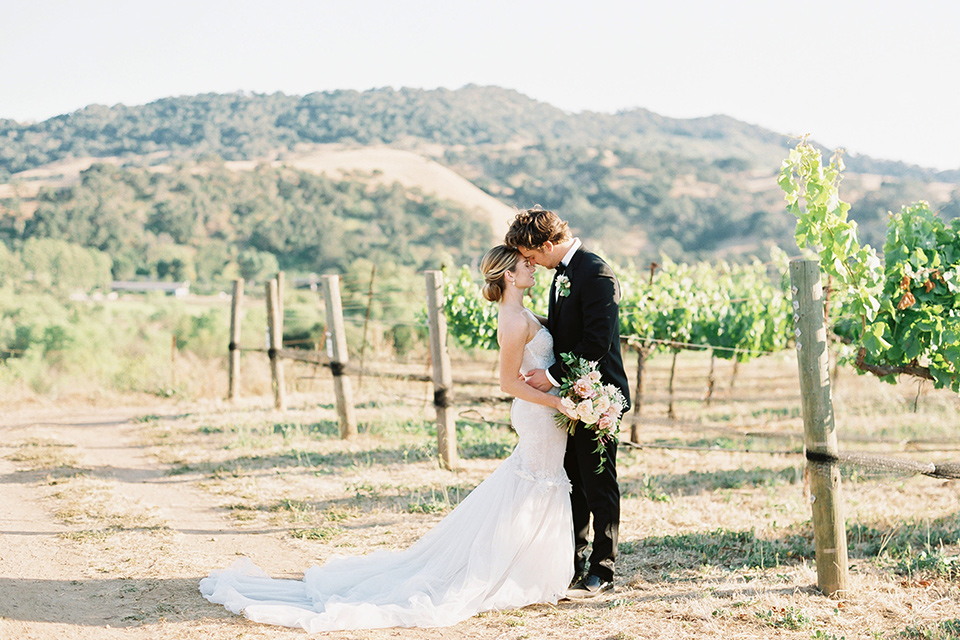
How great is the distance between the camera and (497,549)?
3826 mm

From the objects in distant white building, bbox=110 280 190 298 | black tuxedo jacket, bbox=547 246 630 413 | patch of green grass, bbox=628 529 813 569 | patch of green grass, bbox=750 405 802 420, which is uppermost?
distant white building, bbox=110 280 190 298

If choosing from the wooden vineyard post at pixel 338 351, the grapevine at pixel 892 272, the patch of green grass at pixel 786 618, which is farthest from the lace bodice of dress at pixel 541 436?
the wooden vineyard post at pixel 338 351

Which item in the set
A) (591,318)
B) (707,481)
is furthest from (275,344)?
(591,318)

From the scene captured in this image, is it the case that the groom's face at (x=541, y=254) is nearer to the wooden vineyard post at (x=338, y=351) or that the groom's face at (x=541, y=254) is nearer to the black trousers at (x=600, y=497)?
the black trousers at (x=600, y=497)

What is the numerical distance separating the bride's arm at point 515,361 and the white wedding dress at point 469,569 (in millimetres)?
138

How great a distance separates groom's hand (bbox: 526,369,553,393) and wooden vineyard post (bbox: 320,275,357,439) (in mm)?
5005

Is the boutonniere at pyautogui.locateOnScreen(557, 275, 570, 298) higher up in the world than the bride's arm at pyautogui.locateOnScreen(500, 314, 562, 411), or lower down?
higher up

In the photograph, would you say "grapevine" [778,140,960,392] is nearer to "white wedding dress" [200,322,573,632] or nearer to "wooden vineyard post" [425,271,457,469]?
"white wedding dress" [200,322,573,632]

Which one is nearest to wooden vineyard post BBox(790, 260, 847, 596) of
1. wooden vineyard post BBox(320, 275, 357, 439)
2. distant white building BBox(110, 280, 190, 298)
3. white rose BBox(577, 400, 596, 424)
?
white rose BBox(577, 400, 596, 424)

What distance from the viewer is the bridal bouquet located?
3695mm

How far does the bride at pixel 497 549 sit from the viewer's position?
147 inches

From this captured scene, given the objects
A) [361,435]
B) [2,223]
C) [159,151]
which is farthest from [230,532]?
[159,151]

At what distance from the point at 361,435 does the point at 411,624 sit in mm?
5643

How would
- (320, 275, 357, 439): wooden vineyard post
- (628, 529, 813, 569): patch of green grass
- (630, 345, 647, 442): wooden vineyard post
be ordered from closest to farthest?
(628, 529, 813, 569): patch of green grass, (320, 275, 357, 439): wooden vineyard post, (630, 345, 647, 442): wooden vineyard post
